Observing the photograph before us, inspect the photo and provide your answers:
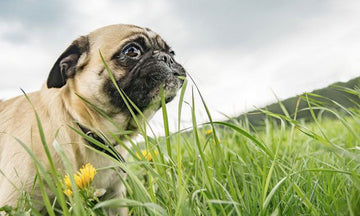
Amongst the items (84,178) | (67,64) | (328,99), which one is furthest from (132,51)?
(328,99)

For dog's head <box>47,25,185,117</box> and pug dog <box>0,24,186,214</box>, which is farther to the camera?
dog's head <box>47,25,185,117</box>

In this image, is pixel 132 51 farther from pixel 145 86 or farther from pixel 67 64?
pixel 67 64

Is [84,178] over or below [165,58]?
below

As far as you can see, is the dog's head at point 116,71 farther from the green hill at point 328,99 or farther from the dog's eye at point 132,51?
the green hill at point 328,99

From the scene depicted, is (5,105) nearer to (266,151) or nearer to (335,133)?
(266,151)

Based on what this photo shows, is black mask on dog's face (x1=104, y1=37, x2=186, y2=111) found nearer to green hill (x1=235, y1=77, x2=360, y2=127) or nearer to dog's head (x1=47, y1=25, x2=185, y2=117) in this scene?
dog's head (x1=47, y1=25, x2=185, y2=117)

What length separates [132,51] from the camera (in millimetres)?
2641

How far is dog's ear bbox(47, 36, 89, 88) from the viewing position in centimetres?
252

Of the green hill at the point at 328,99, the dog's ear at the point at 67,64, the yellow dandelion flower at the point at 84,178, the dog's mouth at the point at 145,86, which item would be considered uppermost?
the dog's ear at the point at 67,64

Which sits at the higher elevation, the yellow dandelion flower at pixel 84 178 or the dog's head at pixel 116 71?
the dog's head at pixel 116 71

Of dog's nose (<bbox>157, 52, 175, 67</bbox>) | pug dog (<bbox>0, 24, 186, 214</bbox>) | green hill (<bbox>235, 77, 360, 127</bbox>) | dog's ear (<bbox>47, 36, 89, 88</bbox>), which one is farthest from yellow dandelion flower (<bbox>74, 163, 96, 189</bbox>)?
dog's nose (<bbox>157, 52, 175, 67</bbox>)

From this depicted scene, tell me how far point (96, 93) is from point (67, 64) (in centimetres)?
33

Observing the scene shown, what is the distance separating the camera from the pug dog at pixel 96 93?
2328 millimetres

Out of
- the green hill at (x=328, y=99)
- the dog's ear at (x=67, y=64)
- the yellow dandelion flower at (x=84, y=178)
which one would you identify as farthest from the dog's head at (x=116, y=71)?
the yellow dandelion flower at (x=84, y=178)
